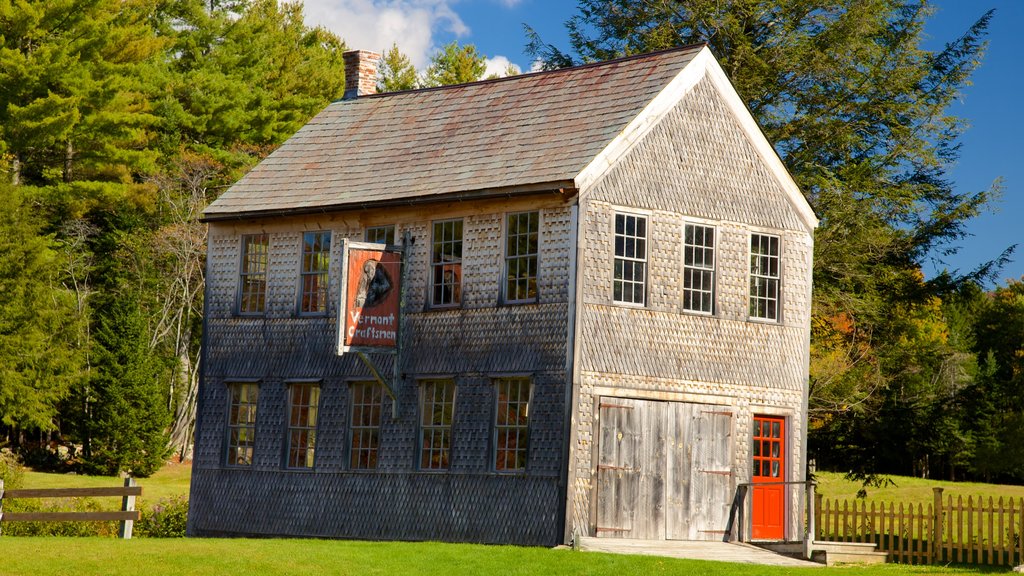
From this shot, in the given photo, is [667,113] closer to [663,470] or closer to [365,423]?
[663,470]

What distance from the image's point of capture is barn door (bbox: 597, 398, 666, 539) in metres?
22.9

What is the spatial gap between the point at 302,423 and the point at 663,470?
7113 mm

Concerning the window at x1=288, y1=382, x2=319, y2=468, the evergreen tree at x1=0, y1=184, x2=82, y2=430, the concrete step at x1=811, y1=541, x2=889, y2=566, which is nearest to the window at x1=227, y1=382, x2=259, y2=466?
the window at x1=288, y1=382, x2=319, y2=468

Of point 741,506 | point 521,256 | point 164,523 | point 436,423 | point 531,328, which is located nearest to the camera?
point 531,328

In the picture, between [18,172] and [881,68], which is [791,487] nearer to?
[881,68]

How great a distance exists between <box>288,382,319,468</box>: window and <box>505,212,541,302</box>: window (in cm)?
481

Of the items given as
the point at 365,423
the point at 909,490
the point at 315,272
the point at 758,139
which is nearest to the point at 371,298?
the point at 365,423

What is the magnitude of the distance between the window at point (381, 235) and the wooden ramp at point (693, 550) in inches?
268

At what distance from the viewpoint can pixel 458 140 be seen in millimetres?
26297

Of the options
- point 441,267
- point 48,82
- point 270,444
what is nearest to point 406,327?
point 441,267

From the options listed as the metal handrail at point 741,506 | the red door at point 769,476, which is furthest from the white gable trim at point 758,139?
the metal handrail at point 741,506

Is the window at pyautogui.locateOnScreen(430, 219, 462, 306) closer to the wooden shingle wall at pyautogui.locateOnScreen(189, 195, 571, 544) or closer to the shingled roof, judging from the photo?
the wooden shingle wall at pyautogui.locateOnScreen(189, 195, 571, 544)

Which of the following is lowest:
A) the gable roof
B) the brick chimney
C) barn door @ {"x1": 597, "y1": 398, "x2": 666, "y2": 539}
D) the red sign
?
barn door @ {"x1": 597, "y1": 398, "x2": 666, "y2": 539}

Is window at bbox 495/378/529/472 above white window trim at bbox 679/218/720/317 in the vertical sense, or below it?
below
